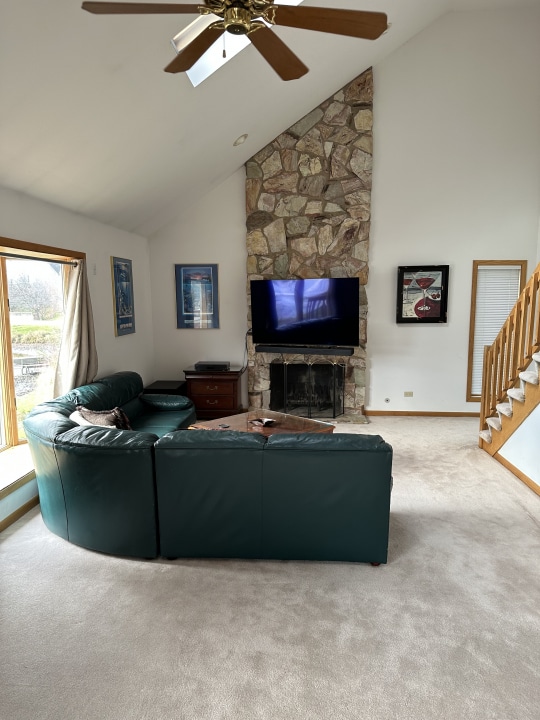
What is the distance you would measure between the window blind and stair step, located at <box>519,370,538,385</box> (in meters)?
1.84

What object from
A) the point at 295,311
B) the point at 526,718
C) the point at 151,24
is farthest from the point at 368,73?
the point at 526,718

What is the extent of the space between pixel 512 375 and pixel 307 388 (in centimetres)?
253

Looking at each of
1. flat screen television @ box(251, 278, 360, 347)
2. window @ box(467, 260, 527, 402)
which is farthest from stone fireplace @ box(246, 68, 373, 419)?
window @ box(467, 260, 527, 402)

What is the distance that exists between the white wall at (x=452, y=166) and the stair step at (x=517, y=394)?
1743mm

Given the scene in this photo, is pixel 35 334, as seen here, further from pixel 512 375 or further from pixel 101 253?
pixel 512 375

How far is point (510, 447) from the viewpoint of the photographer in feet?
14.1

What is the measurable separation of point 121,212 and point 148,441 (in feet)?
10.0

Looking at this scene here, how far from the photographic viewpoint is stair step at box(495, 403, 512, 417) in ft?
14.1

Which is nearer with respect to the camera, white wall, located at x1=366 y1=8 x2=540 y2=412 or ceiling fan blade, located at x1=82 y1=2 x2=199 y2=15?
ceiling fan blade, located at x1=82 y1=2 x2=199 y2=15

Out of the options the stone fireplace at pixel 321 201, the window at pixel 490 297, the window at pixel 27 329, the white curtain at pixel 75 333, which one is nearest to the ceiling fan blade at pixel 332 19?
the window at pixel 27 329

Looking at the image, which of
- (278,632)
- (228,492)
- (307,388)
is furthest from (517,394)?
(278,632)

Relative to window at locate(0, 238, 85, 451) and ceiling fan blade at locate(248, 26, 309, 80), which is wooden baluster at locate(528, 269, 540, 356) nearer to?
ceiling fan blade at locate(248, 26, 309, 80)

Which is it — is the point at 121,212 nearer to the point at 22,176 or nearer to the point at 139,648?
the point at 22,176

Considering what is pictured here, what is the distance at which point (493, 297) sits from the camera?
583 cm
